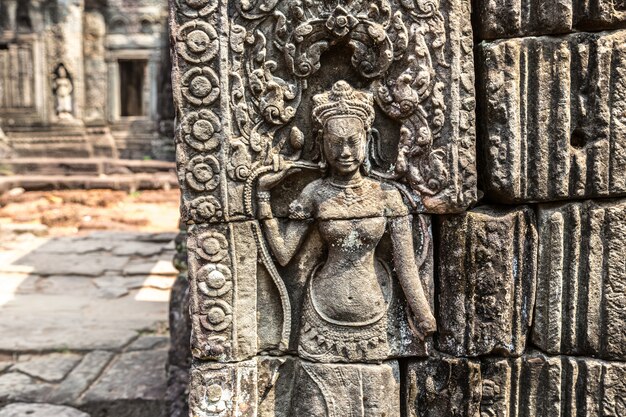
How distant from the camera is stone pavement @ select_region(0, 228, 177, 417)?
4.16m

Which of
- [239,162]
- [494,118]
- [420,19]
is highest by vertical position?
[420,19]

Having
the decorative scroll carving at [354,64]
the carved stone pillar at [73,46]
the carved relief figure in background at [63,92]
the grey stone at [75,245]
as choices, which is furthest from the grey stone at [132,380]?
the carved stone pillar at [73,46]

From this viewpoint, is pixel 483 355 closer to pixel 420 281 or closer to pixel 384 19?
pixel 420 281

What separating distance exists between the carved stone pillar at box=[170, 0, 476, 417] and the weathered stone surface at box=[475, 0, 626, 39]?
128 mm

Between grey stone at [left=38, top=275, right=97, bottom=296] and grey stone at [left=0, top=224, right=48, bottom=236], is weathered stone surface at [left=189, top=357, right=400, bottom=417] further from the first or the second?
grey stone at [left=0, top=224, right=48, bottom=236]

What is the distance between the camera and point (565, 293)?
7.53ft

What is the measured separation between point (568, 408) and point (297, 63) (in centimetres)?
166

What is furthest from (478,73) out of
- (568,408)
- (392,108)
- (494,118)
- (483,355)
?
(568,408)

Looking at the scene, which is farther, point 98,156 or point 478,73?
point 98,156

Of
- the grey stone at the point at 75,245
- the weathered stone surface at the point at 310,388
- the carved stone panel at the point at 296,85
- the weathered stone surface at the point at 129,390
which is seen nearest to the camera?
the carved stone panel at the point at 296,85

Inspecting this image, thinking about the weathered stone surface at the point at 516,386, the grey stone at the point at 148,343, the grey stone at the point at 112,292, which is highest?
the weathered stone surface at the point at 516,386

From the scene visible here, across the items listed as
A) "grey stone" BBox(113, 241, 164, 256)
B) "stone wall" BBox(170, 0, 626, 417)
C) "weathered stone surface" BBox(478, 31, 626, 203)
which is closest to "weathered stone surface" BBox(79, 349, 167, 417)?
"stone wall" BBox(170, 0, 626, 417)

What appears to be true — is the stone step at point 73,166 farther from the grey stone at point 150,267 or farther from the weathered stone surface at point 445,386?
the weathered stone surface at point 445,386

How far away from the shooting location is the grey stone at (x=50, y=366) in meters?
4.57
